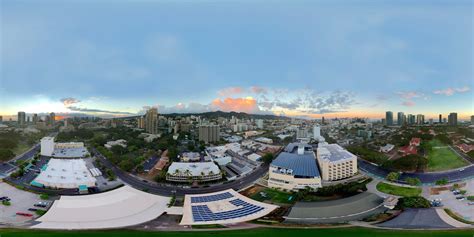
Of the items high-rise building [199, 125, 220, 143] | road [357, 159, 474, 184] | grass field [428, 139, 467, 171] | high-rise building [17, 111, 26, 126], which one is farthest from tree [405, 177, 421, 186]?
high-rise building [17, 111, 26, 126]

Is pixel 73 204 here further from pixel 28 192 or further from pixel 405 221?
pixel 405 221

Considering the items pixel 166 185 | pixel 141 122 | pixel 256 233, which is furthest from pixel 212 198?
pixel 141 122

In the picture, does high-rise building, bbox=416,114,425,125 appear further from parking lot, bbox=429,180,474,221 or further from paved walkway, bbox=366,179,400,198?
paved walkway, bbox=366,179,400,198

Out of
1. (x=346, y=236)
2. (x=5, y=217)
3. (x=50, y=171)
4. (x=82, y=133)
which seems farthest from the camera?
(x=82, y=133)

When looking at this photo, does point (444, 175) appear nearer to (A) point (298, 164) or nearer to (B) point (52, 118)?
(A) point (298, 164)

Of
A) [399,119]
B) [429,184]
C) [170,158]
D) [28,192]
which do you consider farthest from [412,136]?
[28,192]

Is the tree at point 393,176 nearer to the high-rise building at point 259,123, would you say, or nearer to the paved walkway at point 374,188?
the paved walkway at point 374,188
